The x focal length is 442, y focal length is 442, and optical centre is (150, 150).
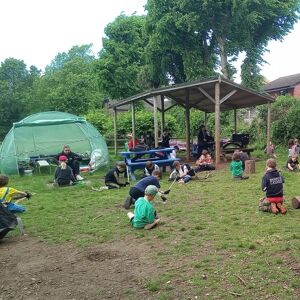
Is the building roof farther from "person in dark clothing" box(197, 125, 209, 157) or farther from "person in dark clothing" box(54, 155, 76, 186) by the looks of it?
"person in dark clothing" box(54, 155, 76, 186)

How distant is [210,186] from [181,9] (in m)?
22.8

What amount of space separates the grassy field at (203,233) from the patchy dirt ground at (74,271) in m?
0.24

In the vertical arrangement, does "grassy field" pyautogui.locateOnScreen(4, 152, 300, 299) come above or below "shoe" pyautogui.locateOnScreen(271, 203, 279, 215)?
below

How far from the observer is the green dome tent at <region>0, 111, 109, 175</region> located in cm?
1831

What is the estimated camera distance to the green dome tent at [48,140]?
60.1 ft

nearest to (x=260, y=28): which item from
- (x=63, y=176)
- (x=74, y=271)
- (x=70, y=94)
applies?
(x=70, y=94)

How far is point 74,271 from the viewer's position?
19.4ft

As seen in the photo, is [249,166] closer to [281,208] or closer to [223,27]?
[281,208]

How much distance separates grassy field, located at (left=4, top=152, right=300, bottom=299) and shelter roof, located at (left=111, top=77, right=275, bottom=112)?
15.9 feet

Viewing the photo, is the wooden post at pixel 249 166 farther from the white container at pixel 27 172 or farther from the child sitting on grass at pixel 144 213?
the white container at pixel 27 172

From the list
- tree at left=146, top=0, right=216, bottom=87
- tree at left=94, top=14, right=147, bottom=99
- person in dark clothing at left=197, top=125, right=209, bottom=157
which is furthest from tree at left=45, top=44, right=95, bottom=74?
person in dark clothing at left=197, top=125, right=209, bottom=157

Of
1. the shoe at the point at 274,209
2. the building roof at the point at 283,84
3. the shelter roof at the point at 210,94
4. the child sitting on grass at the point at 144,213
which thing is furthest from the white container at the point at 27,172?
the building roof at the point at 283,84

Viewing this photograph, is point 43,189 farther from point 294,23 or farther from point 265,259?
point 294,23

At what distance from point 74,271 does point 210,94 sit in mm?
14867
